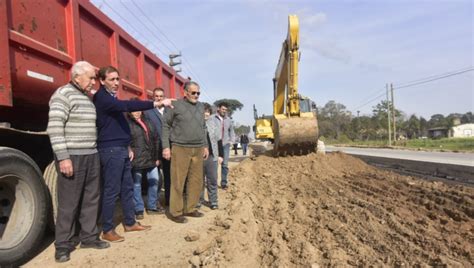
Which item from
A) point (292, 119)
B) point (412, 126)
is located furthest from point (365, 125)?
point (292, 119)

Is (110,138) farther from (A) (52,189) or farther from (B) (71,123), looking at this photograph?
(A) (52,189)

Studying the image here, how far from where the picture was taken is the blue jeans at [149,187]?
543 cm

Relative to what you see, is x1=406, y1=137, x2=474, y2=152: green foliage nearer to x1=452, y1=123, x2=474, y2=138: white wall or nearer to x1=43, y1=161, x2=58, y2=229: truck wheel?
x1=43, y1=161, x2=58, y2=229: truck wheel

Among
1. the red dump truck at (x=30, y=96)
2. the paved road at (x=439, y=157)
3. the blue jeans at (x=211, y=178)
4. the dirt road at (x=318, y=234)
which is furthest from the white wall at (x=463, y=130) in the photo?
the red dump truck at (x=30, y=96)

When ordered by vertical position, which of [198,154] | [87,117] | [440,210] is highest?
[87,117]

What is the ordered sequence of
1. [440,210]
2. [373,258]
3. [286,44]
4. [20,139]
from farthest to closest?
[286,44] → [440,210] → [20,139] → [373,258]

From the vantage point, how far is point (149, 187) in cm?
575

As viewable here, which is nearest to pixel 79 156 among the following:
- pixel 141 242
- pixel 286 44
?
pixel 141 242

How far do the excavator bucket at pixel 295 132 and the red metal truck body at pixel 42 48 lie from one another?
6.39 m

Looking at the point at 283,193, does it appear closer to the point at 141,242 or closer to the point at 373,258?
the point at 141,242

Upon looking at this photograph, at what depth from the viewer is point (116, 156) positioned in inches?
171

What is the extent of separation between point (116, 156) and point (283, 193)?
378cm

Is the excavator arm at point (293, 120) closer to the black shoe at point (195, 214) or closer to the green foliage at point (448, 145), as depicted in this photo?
the black shoe at point (195, 214)

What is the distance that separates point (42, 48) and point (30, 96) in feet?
1.55
